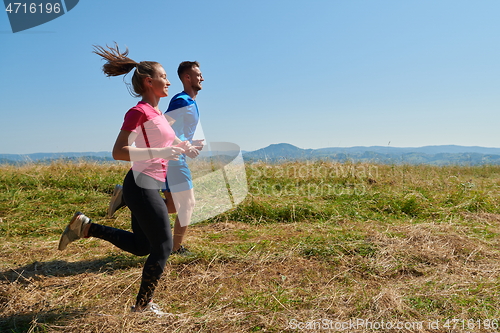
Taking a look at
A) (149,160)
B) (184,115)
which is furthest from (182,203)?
(149,160)

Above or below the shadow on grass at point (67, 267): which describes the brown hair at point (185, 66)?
above

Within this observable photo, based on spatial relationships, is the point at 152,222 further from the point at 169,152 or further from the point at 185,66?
the point at 185,66

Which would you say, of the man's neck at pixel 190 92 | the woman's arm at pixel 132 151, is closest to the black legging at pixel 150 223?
the woman's arm at pixel 132 151

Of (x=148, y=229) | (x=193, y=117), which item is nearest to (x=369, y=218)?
(x=193, y=117)

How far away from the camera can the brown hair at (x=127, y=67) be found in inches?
108

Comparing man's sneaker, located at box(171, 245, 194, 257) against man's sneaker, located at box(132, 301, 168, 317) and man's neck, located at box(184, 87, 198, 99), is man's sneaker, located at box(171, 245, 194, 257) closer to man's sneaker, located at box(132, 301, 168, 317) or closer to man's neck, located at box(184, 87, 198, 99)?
man's sneaker, located at box(132, 301, 168, 317)

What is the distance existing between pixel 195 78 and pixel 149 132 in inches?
60.0

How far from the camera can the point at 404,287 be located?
3072 mm

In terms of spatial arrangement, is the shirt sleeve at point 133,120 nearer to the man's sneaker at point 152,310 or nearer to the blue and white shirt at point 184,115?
the blue and white shirt at point 184,115

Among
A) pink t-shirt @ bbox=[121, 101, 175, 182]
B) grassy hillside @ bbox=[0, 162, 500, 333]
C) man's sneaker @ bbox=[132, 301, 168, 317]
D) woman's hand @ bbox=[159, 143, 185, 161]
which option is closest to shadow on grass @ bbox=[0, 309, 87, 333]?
grassy hillside @ bbox=[0, 162, 500, 333]

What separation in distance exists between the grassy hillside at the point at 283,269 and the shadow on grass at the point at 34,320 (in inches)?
0.5

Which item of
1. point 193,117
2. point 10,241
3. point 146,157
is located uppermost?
point 193,117

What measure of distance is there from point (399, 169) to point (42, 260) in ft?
31.9

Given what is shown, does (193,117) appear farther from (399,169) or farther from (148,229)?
(399,169)
